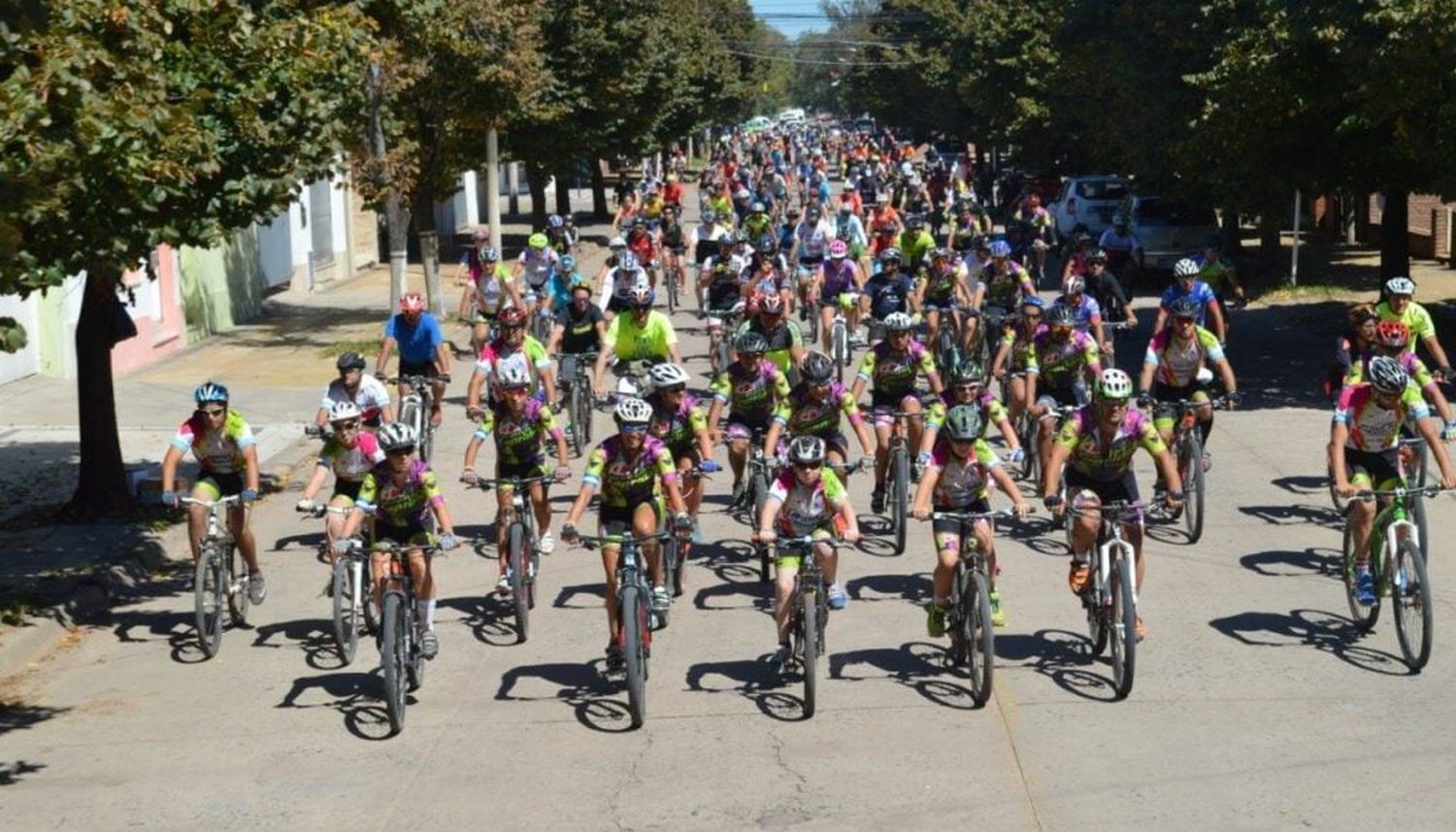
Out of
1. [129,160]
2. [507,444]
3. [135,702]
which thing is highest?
[129,160]

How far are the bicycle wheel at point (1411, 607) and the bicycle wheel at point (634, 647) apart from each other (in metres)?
4.41

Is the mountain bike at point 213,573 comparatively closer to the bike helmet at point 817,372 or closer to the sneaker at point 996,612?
the bike helmet at point 817,372

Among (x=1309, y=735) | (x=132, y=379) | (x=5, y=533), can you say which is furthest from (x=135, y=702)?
(x=132, y=379)

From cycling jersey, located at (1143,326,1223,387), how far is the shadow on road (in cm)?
314

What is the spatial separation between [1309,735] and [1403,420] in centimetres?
312

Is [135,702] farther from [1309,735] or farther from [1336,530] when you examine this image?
[1336,530]

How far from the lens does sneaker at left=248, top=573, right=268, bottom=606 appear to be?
45.4ft

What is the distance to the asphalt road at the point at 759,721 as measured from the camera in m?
9.43

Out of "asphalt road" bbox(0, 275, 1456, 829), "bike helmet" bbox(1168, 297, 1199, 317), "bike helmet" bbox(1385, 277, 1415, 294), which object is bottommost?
"asphalt road" bbox(0, 275, 1456, 829)

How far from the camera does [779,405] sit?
14.1 meters

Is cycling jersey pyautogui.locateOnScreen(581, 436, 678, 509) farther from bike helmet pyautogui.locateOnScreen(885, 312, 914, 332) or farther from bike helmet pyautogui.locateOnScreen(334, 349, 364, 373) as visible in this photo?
bike helmet pyautogui.locateOnScreen(885, 312, 914, 332)

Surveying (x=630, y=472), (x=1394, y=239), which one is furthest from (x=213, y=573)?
(x=1394, y=239)

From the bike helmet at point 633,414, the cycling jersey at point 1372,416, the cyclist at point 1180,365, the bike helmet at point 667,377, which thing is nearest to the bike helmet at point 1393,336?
the cycling jersey at point 1372,416

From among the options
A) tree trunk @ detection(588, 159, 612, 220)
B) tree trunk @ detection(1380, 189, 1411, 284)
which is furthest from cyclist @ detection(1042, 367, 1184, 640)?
tree trunk @ detection(588, 159, 612, 220)
